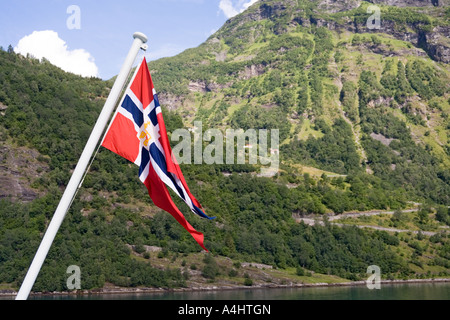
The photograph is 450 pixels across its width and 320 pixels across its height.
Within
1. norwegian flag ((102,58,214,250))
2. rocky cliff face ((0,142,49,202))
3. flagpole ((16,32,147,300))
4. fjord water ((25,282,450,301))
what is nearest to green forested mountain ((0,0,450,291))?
rocky cliff face ((0,142,49,202))

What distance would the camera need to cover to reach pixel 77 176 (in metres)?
8.95

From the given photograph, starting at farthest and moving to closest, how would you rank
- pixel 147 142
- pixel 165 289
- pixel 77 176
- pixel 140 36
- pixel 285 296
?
pixel 165 289 < pixel 285 296 < pixel 147 142 < pixel 140 36 < pixel 77 176

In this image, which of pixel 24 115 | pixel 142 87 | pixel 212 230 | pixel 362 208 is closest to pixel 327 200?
pixel 362 208

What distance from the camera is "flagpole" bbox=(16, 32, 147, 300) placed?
8.66 m

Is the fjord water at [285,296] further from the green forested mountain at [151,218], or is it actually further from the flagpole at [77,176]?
the flagpole at [77,176]

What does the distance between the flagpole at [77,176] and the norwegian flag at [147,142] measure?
43.7 inches

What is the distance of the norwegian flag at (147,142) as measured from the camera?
424 inches

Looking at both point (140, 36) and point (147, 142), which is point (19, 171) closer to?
point (147, 142)

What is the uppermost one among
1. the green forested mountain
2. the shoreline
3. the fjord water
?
the green forested mountain

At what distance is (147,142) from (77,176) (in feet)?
7.59

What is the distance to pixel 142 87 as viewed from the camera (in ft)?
35.8

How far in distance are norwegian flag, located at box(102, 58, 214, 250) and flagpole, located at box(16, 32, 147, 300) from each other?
1110mm

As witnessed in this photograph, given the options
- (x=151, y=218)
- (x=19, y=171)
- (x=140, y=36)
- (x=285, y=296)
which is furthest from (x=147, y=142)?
(x=151, y=218)

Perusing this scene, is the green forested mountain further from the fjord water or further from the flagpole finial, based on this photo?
the flagpole finial
